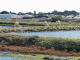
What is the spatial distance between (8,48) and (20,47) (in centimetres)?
183

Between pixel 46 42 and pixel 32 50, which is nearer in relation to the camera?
pixel 32 50

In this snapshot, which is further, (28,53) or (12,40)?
(12,40)

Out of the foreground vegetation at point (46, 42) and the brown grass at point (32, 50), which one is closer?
the brown grass at point (32, 50)

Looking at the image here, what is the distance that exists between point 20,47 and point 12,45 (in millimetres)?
2421

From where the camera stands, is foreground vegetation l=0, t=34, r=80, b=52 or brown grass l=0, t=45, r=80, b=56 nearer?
brown grass l=0, t=45, r=80, b=56

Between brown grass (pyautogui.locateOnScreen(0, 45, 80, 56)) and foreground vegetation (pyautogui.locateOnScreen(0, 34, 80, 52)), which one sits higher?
foreground vegetation (pyautogui.locateOnScreen(0, 34, 80, 52))

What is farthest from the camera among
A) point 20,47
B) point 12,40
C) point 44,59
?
point 12,40

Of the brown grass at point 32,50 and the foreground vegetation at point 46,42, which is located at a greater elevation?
the foreground vegetation at point 46,42

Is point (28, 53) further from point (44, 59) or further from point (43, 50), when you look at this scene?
point (44, 59)

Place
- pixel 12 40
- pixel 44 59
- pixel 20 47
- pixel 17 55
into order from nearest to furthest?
pixel 44 59
pixel 17 55
pixel 20 47
pixel 12 40

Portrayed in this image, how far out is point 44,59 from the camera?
26359 millimetres

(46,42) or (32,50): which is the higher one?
(46,42)

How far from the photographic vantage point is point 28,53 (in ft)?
99.9

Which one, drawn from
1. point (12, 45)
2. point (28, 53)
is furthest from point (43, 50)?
point (12, 45)
